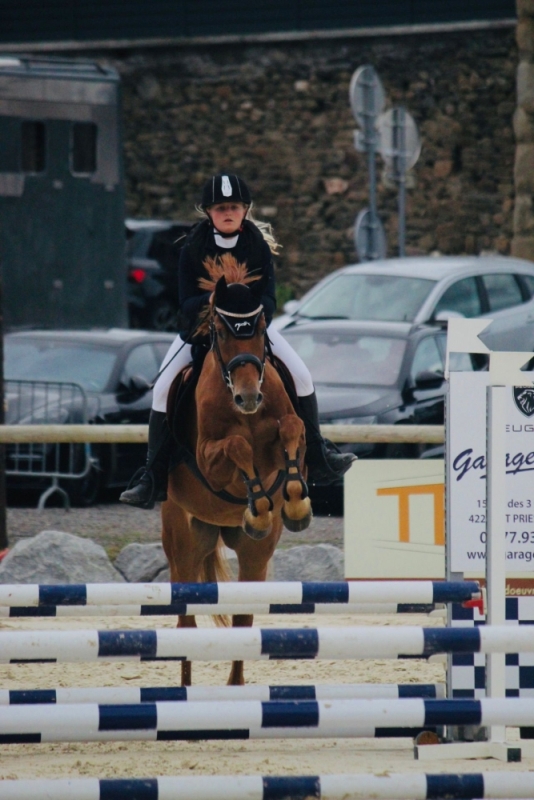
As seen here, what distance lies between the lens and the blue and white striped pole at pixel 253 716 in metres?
4.97

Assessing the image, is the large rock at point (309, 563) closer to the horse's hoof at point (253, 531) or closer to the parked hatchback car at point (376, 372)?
the parked hatchback car at point (376, 372)

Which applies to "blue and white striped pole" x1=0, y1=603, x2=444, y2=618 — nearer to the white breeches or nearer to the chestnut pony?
the chestnut pony

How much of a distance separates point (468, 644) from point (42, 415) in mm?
9216

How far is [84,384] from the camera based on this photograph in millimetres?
14688

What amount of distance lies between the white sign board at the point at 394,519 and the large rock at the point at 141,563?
151cm

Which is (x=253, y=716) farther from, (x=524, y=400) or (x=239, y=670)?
(x=239, y=670)

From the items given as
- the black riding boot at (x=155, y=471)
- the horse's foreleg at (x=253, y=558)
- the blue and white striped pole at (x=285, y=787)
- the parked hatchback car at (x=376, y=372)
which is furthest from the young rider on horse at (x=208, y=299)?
the parked hatchback car at (x=376, y=372)

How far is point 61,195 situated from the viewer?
20.8 metres

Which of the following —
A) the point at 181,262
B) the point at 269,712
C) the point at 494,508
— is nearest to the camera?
the point at 269,712

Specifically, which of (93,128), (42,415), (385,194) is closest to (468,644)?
(42,415)

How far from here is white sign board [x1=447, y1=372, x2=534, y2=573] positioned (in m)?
6.69

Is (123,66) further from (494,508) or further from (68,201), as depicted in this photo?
(494,508)

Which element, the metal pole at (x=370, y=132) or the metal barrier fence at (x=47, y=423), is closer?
the metal barrier fence at (x=47, y=423)

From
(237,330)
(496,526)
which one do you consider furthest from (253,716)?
(237,330)
